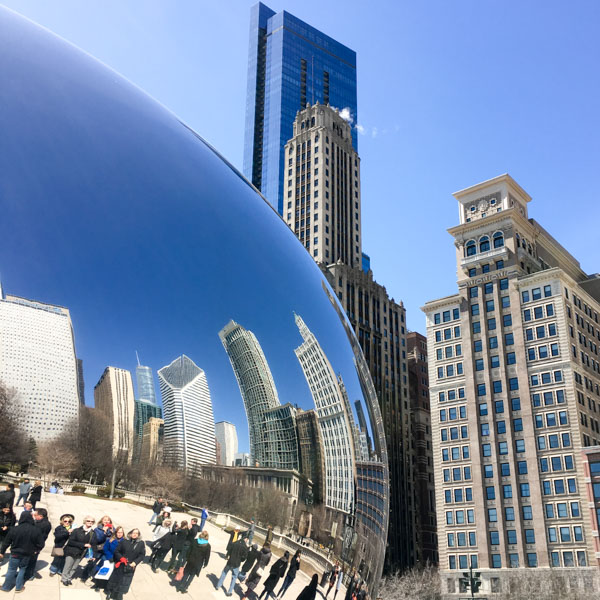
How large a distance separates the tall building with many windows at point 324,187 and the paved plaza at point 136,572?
102m

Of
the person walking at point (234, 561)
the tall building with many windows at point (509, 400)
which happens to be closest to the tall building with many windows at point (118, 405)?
the person walking at point (234, 561)

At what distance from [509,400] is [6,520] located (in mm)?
79815

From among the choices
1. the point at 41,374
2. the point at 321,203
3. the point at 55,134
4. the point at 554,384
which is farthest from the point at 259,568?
the point at 321,203

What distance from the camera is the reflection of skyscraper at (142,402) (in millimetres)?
2215

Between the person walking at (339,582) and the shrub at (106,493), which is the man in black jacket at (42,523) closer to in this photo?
the shrub at (106,493)

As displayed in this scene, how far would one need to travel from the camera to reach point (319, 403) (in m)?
2.72

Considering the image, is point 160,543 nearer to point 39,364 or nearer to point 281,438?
point 281,438

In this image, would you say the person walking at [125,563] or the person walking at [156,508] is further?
the person walking at [156,508]

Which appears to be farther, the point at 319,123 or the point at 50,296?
the point at 319,123

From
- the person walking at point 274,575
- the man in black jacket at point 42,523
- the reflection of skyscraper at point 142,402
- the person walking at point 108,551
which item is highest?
the reflection of skyscraper at point 142,402

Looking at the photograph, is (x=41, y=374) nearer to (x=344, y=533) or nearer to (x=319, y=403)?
(x=319, y=403)

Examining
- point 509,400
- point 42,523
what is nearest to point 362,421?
point 42,523

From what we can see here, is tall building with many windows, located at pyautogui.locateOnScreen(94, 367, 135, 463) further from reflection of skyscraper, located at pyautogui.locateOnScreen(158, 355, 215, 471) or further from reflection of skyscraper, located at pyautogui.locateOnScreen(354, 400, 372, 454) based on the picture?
reflection of skyscraper, located at pyautogui.locateOnScreen(354, 400, 372, 454)

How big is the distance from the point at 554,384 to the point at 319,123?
60.1 m
